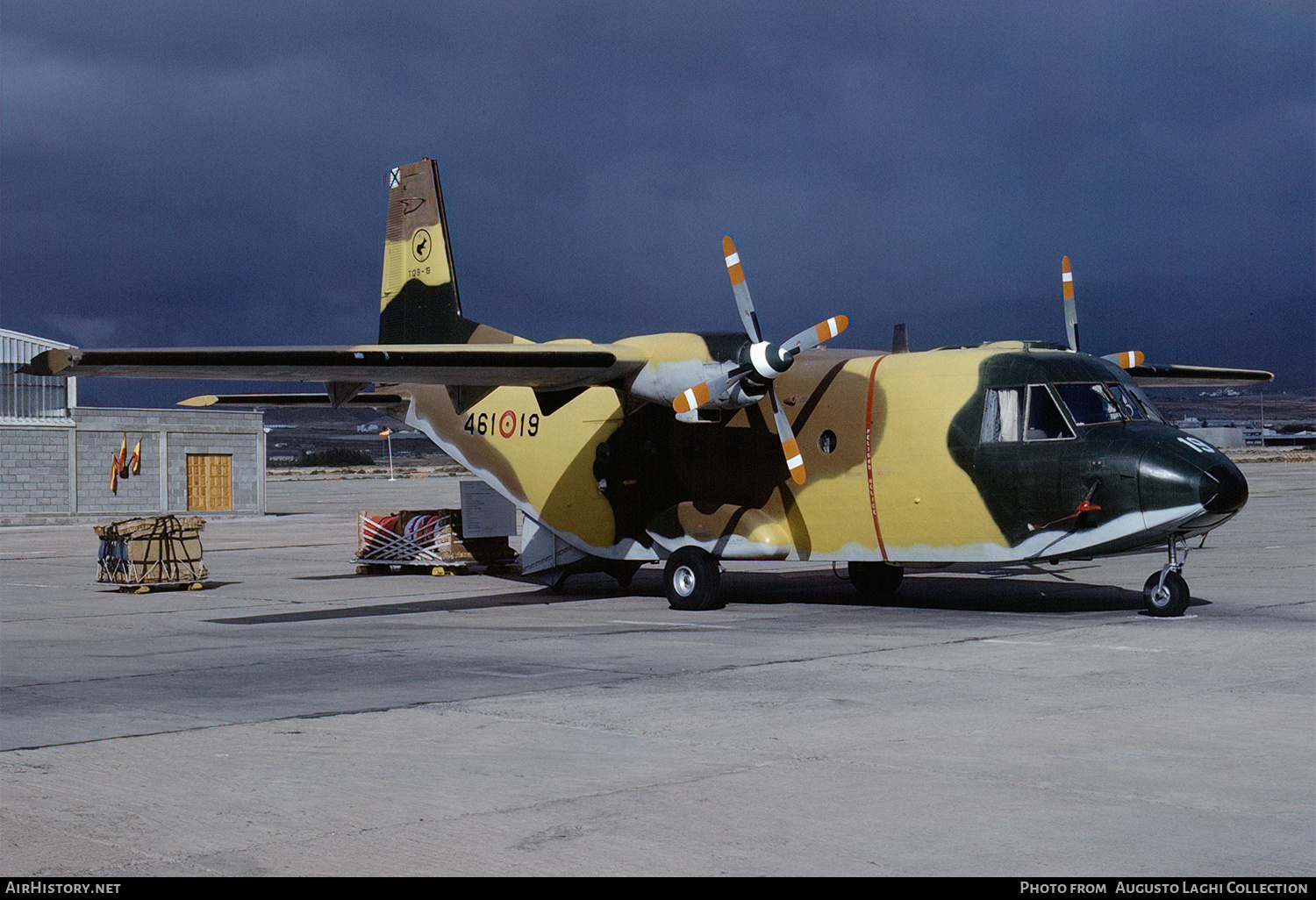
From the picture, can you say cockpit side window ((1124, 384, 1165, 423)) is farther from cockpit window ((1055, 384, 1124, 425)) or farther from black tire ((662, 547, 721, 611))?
black tire ((662, 547, 721, 611))

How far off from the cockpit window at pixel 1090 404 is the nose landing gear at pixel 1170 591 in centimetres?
168

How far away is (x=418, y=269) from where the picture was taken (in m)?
24.0

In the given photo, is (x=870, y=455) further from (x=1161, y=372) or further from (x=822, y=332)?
(x=1161, y=372)

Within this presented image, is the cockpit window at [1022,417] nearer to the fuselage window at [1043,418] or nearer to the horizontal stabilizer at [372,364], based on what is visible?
the fuselage window at [1043,418]

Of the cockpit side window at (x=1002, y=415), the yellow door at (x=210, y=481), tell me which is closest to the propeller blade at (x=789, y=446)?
the cockpit side window at (x=1002, y=415)

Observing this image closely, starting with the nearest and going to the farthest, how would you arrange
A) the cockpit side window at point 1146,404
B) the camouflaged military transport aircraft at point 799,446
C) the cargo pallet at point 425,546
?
the camouflaged military transport aircraft at point 799,446 < the cockpit side window at point 1146,404 < the cargo pallet at point 425,546

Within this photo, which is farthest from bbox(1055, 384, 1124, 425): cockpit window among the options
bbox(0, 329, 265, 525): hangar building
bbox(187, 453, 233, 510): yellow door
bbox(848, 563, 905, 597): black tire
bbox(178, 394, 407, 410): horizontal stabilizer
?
bbox(187, 453, 233, 510): yellow door

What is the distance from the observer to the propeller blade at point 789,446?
18.1m

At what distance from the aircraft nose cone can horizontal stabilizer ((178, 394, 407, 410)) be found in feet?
45.3

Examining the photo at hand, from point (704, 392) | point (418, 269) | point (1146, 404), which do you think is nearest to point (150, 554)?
point (418, 269)

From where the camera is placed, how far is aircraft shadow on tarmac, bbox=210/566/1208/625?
18328 mm

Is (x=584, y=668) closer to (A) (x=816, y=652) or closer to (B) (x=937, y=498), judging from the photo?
(A) (x=816, y=652)

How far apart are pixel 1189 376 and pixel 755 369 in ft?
30.7

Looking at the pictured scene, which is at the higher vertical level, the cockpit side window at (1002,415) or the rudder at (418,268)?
the rudder at (418,268)
